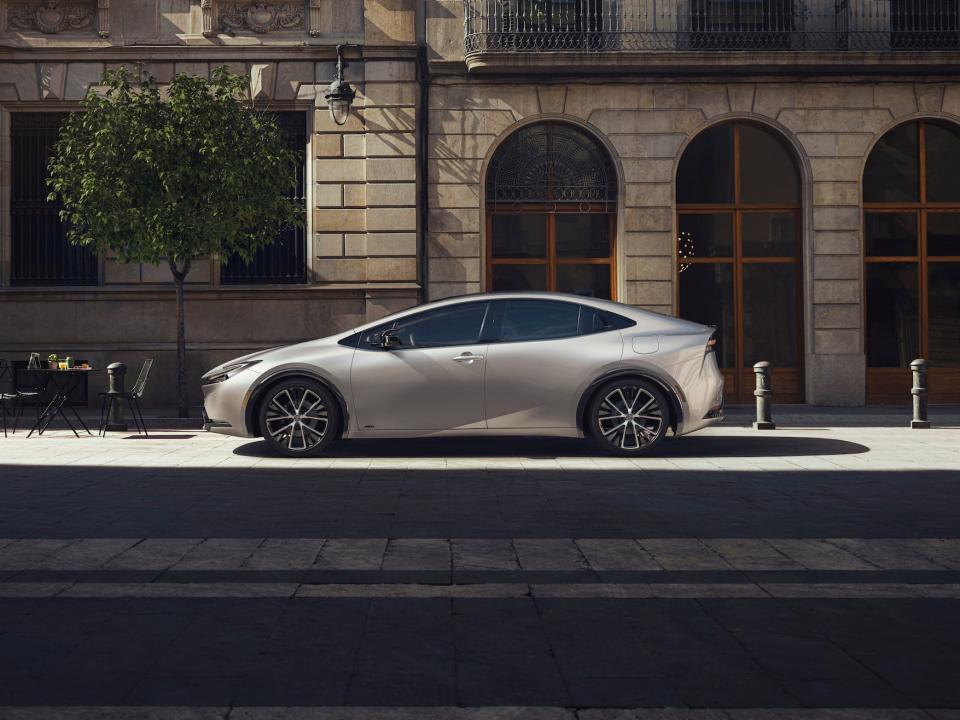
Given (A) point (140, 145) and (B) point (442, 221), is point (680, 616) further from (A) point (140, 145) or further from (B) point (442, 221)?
(B) point (442, 221)

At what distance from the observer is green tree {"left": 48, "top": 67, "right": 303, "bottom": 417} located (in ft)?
49.5

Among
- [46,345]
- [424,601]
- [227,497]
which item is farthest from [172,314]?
[424,601]

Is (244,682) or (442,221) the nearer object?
(244,682)

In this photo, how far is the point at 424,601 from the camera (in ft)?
16.2

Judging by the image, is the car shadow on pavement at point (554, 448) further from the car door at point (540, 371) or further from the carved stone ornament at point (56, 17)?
the carved stone ornament at point (56, 17)

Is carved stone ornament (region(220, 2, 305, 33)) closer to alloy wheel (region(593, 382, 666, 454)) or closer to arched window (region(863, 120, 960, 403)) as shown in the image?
arched window (region(863, 120, 960, 403))

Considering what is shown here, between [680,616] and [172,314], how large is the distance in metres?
15.1

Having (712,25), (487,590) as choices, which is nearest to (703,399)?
(487,590)

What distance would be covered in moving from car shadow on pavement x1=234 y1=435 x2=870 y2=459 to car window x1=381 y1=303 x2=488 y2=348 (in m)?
1.10

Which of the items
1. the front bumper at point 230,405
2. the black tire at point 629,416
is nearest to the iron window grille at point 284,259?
the front bumper at point 230,405

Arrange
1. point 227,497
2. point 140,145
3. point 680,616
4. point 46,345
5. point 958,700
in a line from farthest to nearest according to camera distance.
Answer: point 46,345 → point 140,145 → point 227,497 → point 680,616 → point 958,700

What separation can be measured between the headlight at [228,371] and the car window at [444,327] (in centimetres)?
141

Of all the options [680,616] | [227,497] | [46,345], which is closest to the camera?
[680,616]

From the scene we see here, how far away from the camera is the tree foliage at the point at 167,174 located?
49.5 feet
